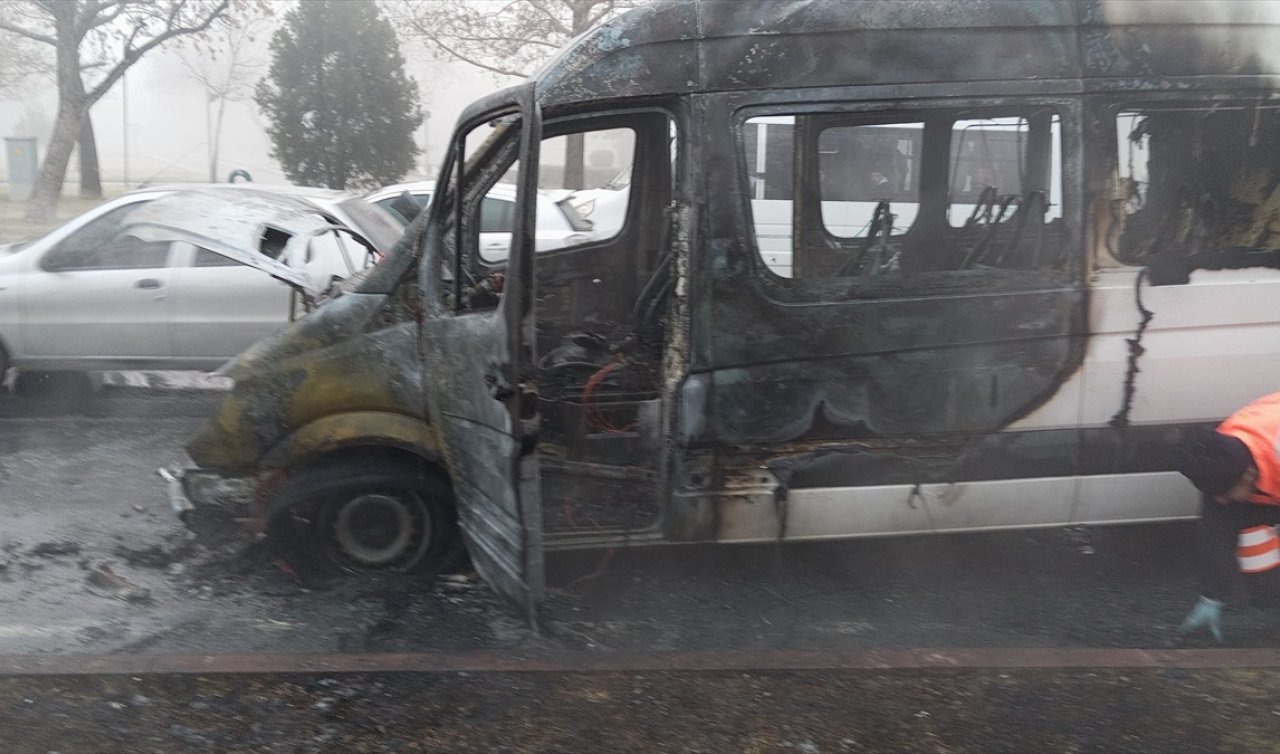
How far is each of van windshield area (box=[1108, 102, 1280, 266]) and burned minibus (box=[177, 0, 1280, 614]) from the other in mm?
11

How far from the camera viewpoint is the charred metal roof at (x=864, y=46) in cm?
406

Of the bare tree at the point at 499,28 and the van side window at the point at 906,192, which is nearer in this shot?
the van side window at the point at 906,192

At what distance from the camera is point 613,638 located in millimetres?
4258

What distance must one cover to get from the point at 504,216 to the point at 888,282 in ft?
7.35

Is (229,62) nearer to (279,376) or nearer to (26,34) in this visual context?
(26,34)

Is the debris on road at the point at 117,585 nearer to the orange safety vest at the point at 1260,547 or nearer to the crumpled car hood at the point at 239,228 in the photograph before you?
the crumpled car hood at the point at 239,228

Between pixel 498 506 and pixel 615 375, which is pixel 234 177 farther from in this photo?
pixel 498 506

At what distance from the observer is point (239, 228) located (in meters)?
4.94

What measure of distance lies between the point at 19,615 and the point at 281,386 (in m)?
1.41

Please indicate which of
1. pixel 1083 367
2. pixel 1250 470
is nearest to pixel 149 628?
pixel 1083 367

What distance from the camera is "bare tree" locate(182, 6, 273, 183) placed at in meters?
21.0

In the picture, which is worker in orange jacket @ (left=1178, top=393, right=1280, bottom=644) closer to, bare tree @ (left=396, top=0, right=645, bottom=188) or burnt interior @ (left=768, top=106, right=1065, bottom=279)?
burnt interior @ (left=768, top=106, right=1065, bottom=279)

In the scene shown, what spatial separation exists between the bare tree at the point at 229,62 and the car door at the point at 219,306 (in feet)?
41.7

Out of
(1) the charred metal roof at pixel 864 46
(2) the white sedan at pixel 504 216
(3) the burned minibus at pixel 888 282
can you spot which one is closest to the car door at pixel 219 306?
(2) the white sedan at pixel 504 216
